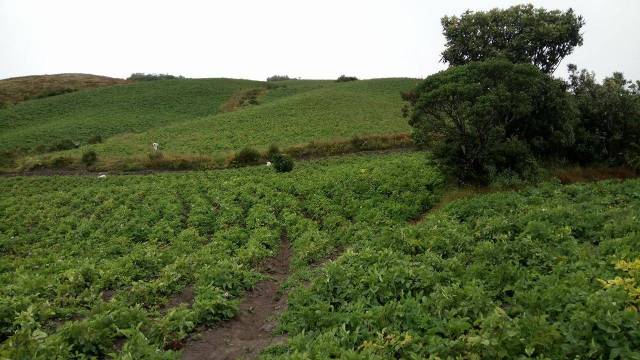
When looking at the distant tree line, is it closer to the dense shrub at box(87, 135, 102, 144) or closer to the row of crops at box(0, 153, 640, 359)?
the row of crops at box(0, 153, 640, 359)

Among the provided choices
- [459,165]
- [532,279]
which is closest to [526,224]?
[532,279]

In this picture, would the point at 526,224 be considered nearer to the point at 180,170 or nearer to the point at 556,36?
the point at 556,36

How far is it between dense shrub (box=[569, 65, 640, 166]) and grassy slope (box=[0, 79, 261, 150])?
54.8m

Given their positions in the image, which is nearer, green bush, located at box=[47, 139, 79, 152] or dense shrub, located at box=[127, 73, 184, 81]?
green bush, located at box=[47, 139, 79, 152]

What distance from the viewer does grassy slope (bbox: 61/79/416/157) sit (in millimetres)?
48531

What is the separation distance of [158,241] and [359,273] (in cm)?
1171

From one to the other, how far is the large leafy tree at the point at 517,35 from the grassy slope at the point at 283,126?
16889 millimetres

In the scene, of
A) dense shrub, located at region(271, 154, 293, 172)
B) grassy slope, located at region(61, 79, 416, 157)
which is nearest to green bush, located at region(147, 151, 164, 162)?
grassy slope, located at region(61, 79, 416, 157)

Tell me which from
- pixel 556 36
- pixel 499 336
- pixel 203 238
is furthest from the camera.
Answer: pixel 556 36

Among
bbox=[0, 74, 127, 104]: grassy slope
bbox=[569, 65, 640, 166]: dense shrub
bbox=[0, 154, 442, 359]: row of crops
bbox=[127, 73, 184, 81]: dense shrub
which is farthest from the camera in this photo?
bbox=[127, 73, 184, 81]: dense shrub

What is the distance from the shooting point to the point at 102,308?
37.9 ft

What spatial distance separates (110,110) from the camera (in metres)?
73.0

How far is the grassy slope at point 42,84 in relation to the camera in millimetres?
82125

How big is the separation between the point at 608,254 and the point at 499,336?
18.1 ft
